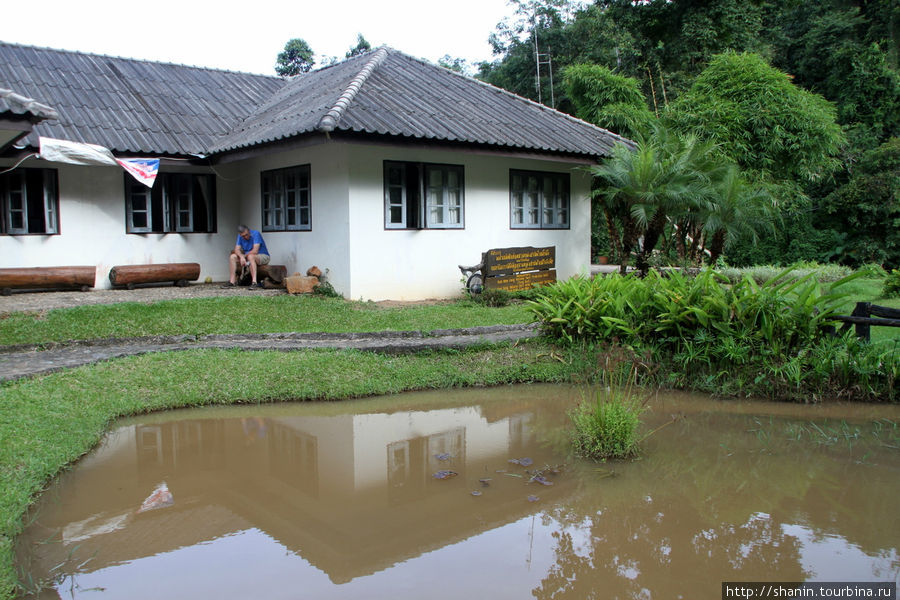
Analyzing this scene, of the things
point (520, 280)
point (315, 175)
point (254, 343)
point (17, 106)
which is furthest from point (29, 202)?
point (520, 280)

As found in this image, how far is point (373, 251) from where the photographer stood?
12.2m

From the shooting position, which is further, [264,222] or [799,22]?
[799,22]

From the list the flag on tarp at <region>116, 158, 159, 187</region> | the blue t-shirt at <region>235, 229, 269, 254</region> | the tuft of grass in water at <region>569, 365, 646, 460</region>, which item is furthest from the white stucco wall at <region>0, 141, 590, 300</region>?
the tuft of grass in water at <region>569, 365, 646, 460</region>

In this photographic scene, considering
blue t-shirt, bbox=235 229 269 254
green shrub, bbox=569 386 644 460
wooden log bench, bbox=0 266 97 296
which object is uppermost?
blue t-shirt, bbox=235 229 269 254

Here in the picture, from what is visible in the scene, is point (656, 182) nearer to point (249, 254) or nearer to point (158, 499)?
point (249, 254)

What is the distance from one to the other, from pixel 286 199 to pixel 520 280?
4.72 m

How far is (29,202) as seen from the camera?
12.6 m

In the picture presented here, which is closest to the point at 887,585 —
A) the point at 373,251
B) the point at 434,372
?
the point at 434,372

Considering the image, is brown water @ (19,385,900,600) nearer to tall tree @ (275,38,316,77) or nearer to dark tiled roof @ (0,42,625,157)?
dark tiled roof @ (0,42,625,157)

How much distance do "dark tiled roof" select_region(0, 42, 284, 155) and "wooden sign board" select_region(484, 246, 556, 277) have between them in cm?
608

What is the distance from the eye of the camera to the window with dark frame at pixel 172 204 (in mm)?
13712

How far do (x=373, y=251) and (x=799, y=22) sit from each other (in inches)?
954

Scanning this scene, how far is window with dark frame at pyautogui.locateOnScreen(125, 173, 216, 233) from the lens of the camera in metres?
13.7

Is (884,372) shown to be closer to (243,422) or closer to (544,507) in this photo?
(544,507)
